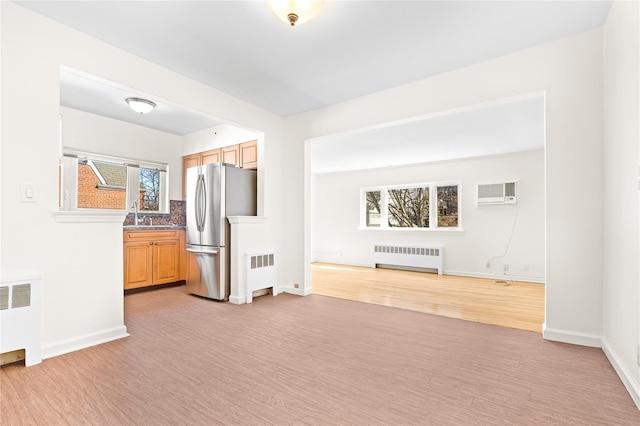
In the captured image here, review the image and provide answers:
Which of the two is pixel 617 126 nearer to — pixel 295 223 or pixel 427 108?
pixel 427 108

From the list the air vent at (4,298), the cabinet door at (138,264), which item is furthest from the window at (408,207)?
the air vent at (4,298)

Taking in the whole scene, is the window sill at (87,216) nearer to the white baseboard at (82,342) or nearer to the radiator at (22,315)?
the radiator at (22,315)

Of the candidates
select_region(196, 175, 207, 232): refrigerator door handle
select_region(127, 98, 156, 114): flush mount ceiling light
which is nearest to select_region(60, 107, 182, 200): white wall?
select_region(127, 98, 156, 114): flush mount ceiling light

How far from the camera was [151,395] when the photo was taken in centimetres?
182

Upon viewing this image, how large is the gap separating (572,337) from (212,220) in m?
4.04

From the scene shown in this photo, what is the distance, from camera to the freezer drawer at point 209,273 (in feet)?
13.4

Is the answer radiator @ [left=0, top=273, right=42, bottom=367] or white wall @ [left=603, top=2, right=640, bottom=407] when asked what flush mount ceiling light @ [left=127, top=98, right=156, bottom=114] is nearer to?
radiator @ [left=0, top=273, right=42, bottom=367]

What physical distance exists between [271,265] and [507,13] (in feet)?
12.4

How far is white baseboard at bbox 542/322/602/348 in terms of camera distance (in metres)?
2.54

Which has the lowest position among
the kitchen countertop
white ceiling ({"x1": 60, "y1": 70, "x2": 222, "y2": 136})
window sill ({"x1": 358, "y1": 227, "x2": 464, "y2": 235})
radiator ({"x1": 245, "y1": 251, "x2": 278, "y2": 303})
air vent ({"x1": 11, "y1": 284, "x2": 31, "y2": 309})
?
radiator ({"x1": 245, "y1": 251, "x2": 278, "y2": 303})

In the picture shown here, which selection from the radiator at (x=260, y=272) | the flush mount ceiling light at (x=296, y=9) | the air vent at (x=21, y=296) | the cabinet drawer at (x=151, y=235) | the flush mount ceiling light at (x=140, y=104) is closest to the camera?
the flush mount ceiling light at (x=296, y=9)

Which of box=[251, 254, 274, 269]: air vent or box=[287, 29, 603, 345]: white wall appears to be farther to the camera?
box=[251, 254, 274, 269]: air vent

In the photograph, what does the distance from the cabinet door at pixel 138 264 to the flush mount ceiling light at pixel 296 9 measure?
392 centimetres

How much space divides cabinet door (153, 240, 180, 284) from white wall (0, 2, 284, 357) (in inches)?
82.4
